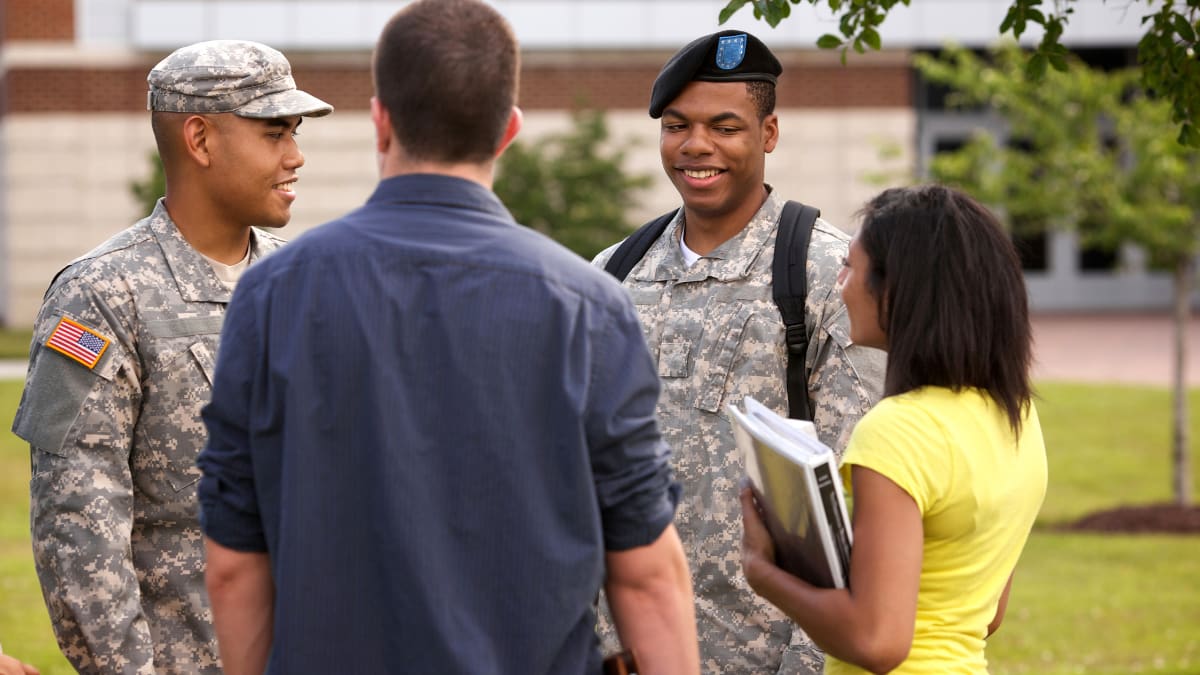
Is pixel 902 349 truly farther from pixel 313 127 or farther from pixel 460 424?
pixel 313 127

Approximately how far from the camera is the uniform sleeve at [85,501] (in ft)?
10.1

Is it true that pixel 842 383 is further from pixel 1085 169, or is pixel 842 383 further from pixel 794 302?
pixel 1085 169

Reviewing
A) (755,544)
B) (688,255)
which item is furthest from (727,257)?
(755,544)

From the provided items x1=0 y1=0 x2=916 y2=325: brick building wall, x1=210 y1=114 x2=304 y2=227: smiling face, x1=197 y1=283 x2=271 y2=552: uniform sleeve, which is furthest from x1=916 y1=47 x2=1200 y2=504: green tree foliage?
x1=197 y1=283 x2=271 y2=552: uniform sleeve

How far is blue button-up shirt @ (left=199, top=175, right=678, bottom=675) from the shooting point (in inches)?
85.6

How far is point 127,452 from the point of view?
318 cm

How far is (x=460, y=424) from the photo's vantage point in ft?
7.14

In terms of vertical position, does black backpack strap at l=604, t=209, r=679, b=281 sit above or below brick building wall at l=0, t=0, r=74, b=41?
below

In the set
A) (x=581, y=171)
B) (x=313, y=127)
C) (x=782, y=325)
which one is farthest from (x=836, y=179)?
(x=782, y=325)

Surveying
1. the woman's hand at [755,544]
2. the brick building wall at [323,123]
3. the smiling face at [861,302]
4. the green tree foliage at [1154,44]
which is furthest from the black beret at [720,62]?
the brick building wall at [323,123]

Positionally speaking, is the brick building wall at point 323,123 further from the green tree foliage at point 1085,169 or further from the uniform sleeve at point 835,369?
the uniform sleeve at point 835,369

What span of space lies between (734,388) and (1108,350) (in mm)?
19795

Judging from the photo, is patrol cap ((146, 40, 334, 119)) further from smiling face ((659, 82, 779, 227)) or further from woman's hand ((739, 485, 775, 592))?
woman's hand ((739, 485, 775, 592))

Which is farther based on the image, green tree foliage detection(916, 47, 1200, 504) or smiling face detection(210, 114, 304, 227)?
green tree foliage detection(916, 47, 1200, 504)
